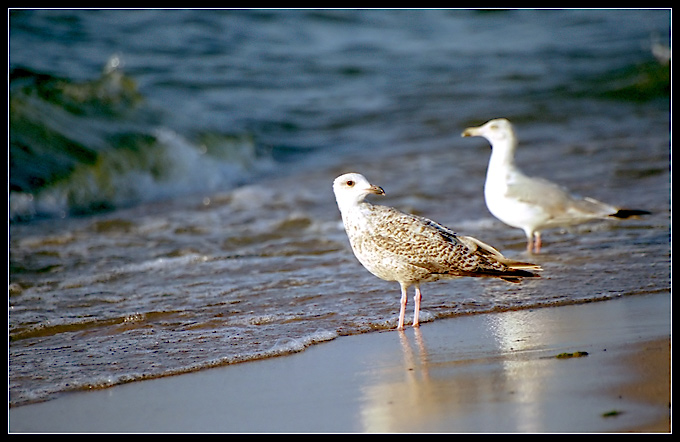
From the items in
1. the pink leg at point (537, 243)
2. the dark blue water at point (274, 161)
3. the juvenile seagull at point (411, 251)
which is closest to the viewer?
the juvenile seagull at point (411, 251)

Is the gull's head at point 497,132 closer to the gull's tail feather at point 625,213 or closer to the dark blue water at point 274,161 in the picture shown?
the dark blue water at point 274,161

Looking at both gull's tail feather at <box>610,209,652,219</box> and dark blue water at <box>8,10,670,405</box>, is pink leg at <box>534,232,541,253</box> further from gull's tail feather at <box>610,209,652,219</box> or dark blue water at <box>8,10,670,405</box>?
gull's tail feather at <box>610,209,652,219</box>

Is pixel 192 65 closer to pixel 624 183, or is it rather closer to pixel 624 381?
pixel 624 183

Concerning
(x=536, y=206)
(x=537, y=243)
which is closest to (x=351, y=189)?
(x=536, y=206)

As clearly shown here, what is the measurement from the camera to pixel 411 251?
4871mm

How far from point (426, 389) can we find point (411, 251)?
3.72 ft

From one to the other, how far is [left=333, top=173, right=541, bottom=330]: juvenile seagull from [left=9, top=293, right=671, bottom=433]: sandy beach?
33 cm

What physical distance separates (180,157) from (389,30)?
8.28 metres

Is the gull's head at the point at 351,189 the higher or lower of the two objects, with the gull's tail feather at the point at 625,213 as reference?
higher

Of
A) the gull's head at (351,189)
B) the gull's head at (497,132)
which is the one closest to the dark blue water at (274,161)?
the gull's head at (351,189)

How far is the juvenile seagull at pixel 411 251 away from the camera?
4883mm

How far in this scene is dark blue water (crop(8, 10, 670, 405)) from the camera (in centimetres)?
530

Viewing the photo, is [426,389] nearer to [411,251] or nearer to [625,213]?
[411,251]

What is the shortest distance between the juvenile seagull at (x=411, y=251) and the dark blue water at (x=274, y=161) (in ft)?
1.10
